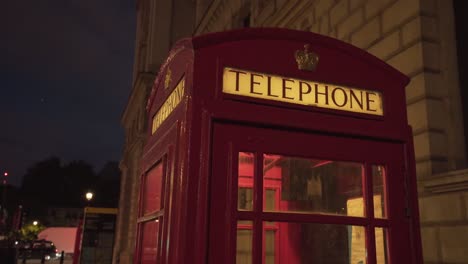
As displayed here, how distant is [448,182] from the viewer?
390cm

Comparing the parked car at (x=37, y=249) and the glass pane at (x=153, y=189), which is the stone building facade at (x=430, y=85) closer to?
the glass pane at (x=153, y=189)

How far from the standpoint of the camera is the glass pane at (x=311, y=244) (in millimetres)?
3079

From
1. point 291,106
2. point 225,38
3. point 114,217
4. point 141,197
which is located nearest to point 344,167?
point 291,106

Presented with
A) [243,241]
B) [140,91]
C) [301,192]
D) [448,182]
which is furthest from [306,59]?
[140,91]

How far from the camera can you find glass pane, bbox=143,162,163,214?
2.71 metres

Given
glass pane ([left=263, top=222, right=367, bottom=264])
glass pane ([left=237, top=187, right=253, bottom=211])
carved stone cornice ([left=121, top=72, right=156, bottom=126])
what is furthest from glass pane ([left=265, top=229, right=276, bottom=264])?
carved stone cornice ([left=121, top=72, right=156, bottom=126])

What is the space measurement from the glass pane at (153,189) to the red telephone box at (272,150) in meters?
0.02

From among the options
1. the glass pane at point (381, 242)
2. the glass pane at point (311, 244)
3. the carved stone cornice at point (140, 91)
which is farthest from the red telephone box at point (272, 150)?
the carved stone cornice at point (140, 91)

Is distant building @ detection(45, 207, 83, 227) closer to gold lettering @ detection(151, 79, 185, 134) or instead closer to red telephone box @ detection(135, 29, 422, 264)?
gold lettering @ detection(151, 79, 185, 134)

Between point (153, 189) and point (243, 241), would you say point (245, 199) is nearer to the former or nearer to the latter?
point (243, 241)

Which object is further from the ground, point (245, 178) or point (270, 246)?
point (245, 178)

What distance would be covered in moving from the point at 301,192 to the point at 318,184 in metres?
0.12

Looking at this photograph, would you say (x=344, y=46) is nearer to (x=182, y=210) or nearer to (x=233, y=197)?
(x=233, y=197)

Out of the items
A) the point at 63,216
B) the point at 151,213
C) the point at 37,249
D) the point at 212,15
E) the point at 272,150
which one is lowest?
the point at 37,249
